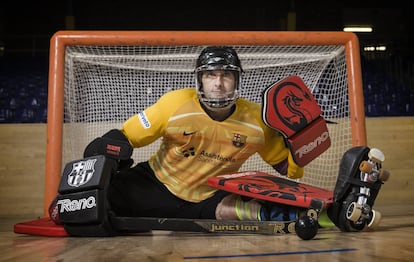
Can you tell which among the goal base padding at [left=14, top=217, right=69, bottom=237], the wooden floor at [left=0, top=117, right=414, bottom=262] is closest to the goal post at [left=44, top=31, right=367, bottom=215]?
the goal base padding at [left=14, top=217, right=69, bottom=237]

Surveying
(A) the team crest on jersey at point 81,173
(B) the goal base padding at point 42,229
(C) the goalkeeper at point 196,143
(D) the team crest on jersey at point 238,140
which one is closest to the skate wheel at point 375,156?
(C) the goalkeeper at point 196,143

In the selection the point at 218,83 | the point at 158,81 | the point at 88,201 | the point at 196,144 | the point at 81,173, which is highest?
the point at 158,81

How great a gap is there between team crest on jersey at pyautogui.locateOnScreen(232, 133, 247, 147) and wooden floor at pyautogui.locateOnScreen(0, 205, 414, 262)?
0.39 meters

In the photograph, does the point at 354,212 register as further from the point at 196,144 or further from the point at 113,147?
the point at 113,147

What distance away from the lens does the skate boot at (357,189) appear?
1.88 meters

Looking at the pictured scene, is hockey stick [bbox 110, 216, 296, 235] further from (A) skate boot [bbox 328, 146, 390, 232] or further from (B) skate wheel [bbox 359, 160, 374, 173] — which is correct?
(B) skate wheel [bbox 359, 160, 374, 173]

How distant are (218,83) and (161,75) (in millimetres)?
855

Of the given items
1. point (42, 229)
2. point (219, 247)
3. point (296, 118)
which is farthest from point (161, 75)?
point (219, 247)

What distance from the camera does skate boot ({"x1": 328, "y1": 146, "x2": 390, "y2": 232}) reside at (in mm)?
1876

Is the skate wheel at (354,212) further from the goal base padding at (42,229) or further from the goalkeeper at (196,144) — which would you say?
the goal base padding at (42,229)

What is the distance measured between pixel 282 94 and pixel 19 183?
2.25 metres

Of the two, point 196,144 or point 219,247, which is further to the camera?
point 196,144

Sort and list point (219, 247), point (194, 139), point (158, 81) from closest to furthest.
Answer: point (219, 247) < point (194, 139) < point (158, 81)

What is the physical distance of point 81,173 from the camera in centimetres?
205
